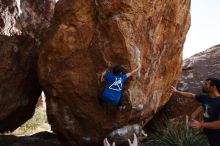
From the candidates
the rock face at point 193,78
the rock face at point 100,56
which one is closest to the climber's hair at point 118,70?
the rock face at point 100,56

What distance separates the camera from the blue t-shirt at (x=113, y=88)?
1166cm

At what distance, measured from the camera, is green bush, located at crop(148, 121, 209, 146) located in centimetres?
1371

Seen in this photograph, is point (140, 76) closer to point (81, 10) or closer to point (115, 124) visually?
point (115, 124)

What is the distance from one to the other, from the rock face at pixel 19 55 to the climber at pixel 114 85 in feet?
13.3

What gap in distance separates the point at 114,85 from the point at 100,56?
1391 mm

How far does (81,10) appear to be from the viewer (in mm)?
12844

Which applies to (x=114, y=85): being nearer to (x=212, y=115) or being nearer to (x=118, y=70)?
(x=118, y=70)

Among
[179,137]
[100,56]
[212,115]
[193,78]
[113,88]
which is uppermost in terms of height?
[100,56]

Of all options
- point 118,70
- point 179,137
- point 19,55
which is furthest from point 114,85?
point 19,55

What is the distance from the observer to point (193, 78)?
1748cm

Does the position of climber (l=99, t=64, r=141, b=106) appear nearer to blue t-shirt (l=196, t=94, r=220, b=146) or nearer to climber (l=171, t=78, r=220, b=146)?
climber (l=171, t=78, r=220, b=146)

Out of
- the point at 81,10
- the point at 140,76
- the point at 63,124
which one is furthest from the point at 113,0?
the point at 63,124

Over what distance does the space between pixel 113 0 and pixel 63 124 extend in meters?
4.55

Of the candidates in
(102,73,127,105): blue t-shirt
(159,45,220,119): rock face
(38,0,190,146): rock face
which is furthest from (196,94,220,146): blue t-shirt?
Result: (159,45,220,119): rock face
